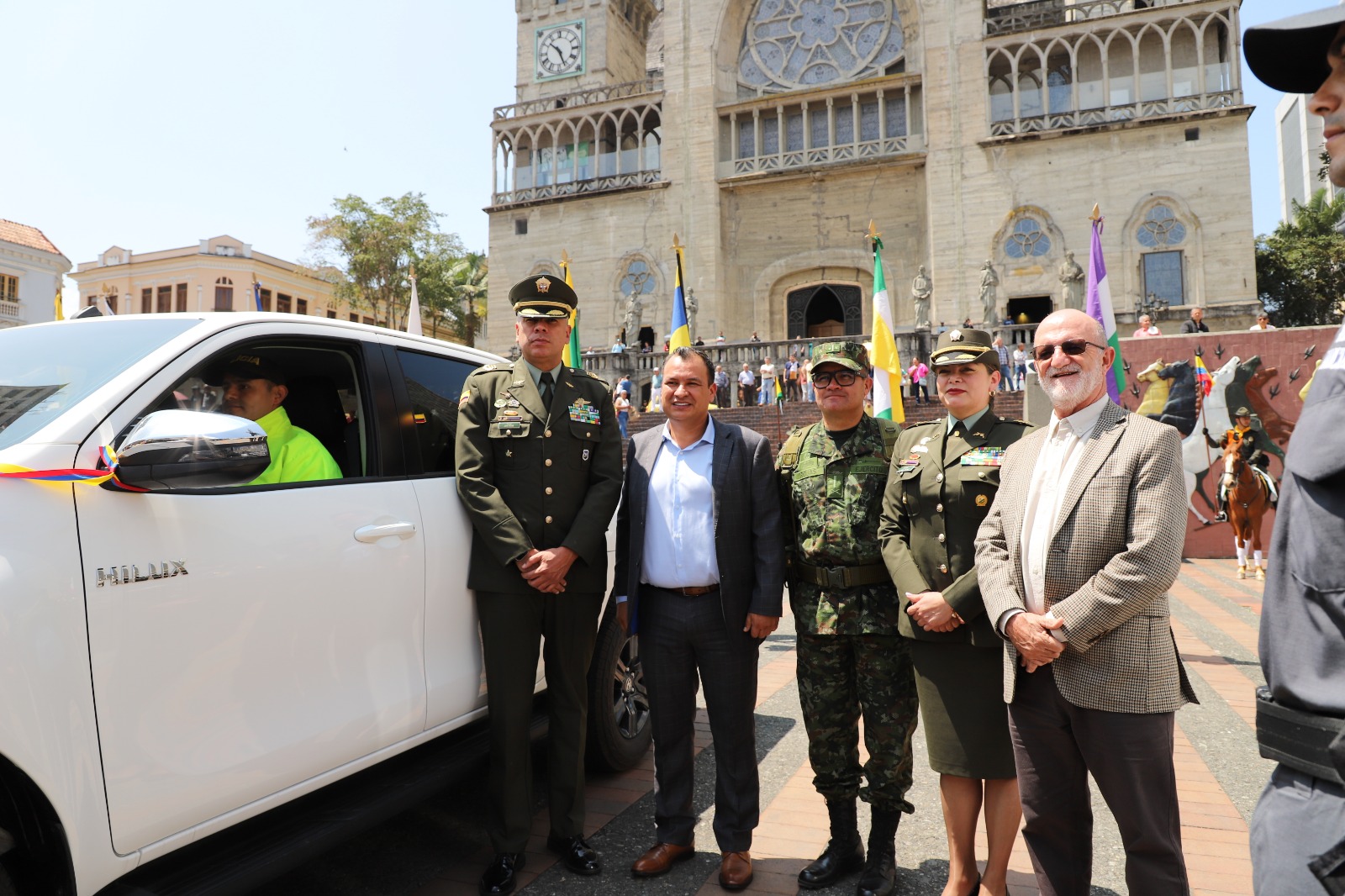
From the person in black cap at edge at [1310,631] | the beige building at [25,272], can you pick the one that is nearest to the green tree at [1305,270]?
the person in black cap at edge at [1310,631]

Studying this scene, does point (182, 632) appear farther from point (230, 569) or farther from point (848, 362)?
point (848, 362)

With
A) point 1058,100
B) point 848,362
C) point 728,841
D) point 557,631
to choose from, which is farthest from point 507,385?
point 1058,100

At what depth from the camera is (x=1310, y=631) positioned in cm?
139

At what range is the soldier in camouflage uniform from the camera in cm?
327

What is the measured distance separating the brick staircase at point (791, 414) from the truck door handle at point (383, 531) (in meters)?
17.0

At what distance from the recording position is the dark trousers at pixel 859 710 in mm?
3273

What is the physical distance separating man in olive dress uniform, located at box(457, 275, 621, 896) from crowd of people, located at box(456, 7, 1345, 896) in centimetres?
1

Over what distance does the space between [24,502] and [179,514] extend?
0.36 metres

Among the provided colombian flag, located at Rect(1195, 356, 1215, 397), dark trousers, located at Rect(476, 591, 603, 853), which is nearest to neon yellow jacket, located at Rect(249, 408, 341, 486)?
dark trousers, located at Rect(476, 591, 603, 853)

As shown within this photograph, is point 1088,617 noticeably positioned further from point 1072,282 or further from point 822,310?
point 822,310

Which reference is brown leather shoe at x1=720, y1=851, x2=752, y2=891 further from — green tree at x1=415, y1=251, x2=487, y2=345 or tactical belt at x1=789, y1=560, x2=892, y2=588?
green tree at x1=415, y1=251, x2=487, y2=345

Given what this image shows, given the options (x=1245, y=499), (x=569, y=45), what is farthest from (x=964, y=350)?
(x=569, y=45)

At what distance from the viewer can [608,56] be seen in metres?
39.2

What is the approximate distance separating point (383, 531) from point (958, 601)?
2.02m
